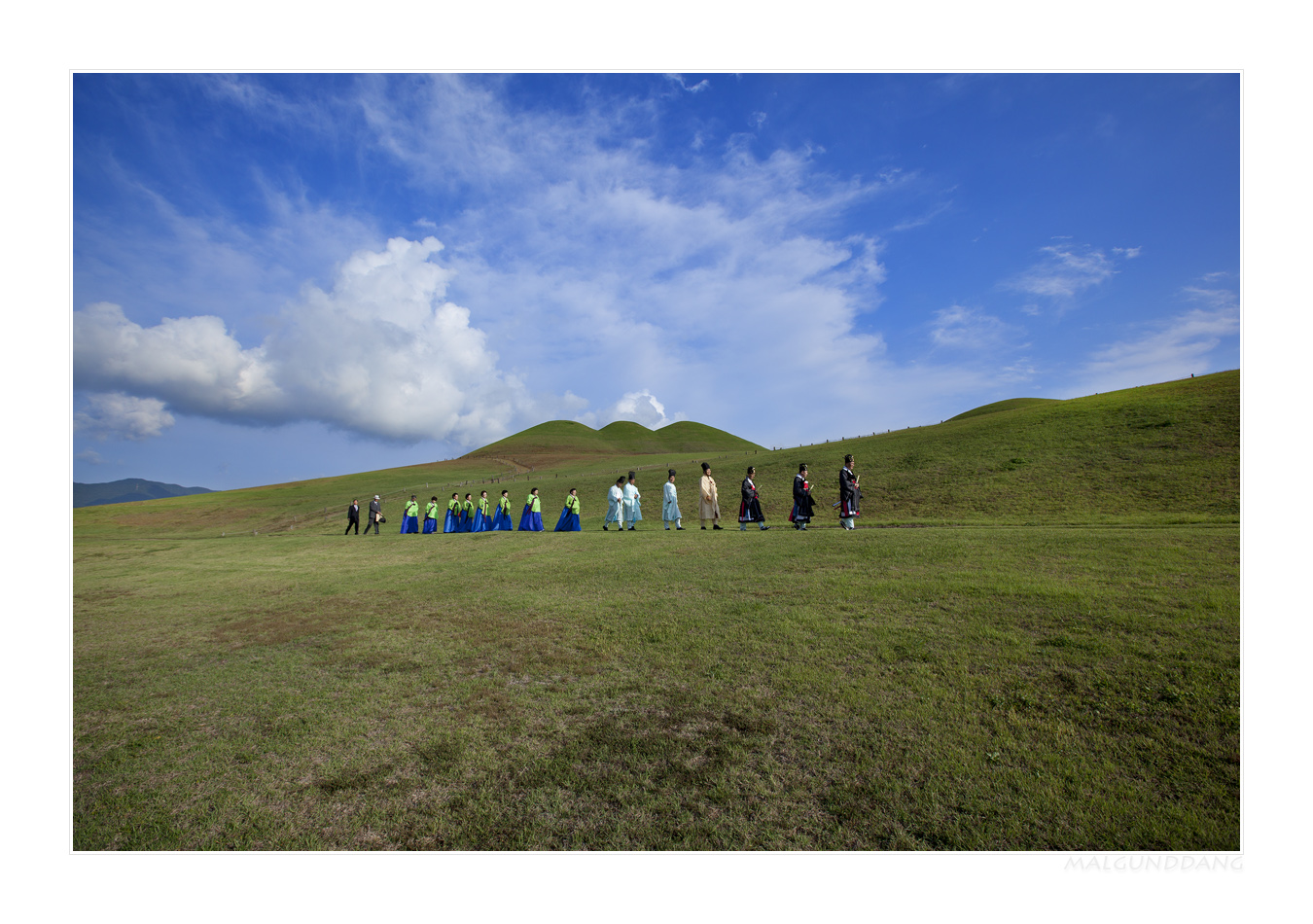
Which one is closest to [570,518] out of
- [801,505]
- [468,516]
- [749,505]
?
[468,516]

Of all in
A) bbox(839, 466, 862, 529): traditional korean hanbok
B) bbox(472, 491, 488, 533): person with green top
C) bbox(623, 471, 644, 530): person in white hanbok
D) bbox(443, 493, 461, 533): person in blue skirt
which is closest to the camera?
bbox(839, 466, 862, 529): traditional korean hanbok

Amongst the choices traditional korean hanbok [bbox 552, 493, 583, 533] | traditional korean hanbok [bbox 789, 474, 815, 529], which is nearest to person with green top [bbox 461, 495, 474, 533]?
traditional korean hanbok [bbox 552, 493, 583, 533]

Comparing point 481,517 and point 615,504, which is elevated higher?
point 615,504

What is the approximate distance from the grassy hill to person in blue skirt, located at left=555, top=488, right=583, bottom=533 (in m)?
3.16

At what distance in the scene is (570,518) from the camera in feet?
80.8

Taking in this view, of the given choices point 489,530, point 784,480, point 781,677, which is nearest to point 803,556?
point 781,677

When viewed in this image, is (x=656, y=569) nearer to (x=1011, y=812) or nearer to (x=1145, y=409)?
(x=1011, y=812)

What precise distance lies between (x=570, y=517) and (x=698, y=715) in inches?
773

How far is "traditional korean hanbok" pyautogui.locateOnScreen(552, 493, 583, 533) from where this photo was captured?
78.2 feet

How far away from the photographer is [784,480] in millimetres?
37406

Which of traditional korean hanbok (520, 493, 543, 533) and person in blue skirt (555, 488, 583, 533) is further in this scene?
traditional korean hanbok (520, 493, 543, 533)

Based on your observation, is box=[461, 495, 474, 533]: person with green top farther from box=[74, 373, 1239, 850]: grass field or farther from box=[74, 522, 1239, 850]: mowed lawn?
box=[74, 522, 1239, 850]: mowed lawn

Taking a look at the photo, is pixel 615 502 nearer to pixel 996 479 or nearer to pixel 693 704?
pixel 693 704

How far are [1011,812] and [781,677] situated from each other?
2615 mm
